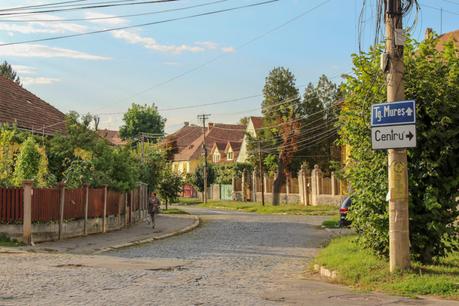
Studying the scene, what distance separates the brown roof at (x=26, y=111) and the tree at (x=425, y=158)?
20095 mm

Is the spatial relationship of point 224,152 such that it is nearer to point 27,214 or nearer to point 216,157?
point 216,157

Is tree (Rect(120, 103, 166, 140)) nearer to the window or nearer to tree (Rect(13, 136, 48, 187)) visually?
the window

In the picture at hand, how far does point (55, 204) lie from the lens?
19.8m

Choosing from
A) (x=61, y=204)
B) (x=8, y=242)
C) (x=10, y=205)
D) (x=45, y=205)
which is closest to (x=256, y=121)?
(x=61, y=204)

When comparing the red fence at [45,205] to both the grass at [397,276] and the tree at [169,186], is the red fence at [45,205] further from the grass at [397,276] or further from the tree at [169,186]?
the tree at [169,186]

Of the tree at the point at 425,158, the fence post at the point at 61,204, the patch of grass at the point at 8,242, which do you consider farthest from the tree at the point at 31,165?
the tree at the point at 425,158

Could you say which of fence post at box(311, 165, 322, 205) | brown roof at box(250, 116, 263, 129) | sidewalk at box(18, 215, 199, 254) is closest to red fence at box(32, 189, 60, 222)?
sidewalk at box(18, 215, 199, 254)

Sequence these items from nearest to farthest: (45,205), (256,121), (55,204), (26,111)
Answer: (45,205), (55,204), (26,111), (256,121)

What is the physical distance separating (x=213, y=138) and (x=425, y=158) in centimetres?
8319

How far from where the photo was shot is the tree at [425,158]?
36.8 feet

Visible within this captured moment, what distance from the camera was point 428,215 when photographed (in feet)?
36.9

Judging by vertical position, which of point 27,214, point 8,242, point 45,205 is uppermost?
point 45,205

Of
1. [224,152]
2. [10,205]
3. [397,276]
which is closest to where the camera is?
[397,276]

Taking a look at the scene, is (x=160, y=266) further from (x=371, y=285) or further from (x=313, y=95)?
(x=313, y=95)
